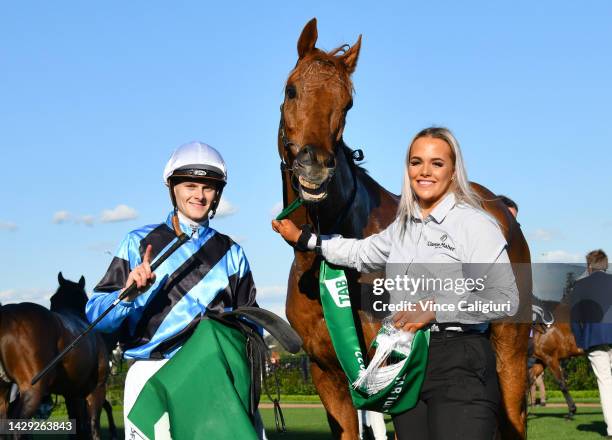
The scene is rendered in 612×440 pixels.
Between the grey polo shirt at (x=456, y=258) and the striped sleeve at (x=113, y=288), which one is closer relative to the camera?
the grey polo shirt at (x=456, y=258)

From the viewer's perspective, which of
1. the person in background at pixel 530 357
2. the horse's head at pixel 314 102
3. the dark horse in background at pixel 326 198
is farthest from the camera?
the person in background at pixel 530 357

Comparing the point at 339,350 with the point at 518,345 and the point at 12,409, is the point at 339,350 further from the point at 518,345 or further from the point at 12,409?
the point at 12,409

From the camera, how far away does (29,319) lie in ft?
30.5

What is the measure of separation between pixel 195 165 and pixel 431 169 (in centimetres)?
96

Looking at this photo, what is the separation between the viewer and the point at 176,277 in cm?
336

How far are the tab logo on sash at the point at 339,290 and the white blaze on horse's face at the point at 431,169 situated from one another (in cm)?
112

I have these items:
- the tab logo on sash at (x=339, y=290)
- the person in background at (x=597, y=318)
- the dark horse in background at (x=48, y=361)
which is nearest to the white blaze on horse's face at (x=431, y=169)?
the tab logo on sash at (x=339, y=290)

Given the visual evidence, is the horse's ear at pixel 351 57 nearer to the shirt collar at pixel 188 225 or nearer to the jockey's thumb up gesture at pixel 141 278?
the shirt collar at pixel 188 225

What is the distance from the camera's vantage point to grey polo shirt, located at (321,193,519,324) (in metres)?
3.08

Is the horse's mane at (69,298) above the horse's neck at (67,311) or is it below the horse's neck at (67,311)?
above

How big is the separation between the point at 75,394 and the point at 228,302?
7.95 metres

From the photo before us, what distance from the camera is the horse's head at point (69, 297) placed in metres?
11.5

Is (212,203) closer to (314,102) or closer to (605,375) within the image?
(314,102)

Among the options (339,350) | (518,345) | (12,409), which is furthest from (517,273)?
(12,409)
